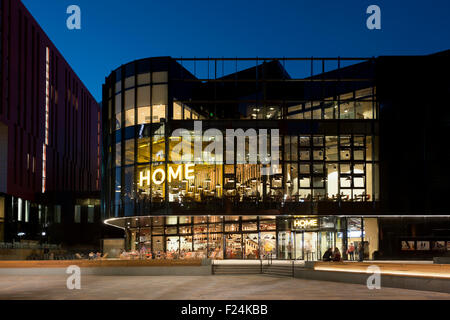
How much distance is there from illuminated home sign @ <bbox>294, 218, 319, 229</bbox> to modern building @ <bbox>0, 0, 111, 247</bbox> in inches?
1369

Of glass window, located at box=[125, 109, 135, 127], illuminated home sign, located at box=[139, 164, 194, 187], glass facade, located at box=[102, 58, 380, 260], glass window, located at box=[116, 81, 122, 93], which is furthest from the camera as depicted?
glass window, located at box=[116, 81, 122, 93]

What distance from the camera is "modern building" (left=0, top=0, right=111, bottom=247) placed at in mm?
60875

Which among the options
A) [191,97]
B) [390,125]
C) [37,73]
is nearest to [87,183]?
[37,73]

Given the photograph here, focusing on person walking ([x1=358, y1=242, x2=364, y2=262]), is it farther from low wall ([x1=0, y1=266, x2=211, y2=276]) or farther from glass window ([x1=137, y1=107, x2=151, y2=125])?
glass window ([x1=137, y1=107, x2=151, y2=125])

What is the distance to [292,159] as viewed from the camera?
130 feet

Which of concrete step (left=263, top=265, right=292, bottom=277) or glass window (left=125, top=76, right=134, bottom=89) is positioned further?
glass window (left=125, top=76, right=134, bottom=89)

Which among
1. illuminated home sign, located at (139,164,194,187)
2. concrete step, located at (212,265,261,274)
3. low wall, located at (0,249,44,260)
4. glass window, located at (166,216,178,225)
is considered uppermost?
illuminated home sign, located at (139,164,194,187)

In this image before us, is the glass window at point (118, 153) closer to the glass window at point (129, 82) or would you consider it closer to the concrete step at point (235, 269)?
the glass window at point (129, 82)

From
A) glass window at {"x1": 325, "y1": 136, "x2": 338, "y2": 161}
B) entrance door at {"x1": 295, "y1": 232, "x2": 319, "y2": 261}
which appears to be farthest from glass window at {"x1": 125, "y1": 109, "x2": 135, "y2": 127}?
entrance door at {"x1": 295, "y1": 232, "x2": 319, "y2": 261}

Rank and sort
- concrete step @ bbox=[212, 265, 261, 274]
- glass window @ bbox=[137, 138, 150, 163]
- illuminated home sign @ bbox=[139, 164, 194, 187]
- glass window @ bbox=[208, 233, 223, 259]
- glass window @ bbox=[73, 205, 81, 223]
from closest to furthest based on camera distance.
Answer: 1. concrete step @ bbox=[212, 265, 261, 274]
2. illuminated home sign @ bbox=[139, 164, 194, 187]
3. glass window @ bbox=[137, 138, 150, 163]
4. glass window @ bbox=[208, 233, 223, 259]
5. glass window @ bbox=[73, 205, 81, 223]

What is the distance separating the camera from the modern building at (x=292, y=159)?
Answer: 128 feet

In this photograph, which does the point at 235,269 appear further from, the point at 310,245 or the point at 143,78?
the point at 143,78

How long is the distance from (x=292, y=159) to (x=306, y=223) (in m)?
4.66
